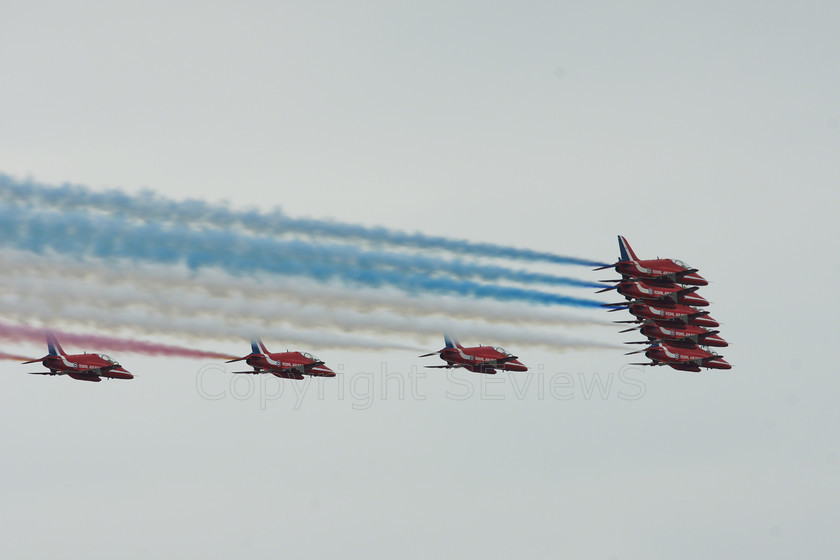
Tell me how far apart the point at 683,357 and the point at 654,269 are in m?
7.43

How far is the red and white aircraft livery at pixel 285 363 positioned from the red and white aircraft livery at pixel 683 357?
20.0 m

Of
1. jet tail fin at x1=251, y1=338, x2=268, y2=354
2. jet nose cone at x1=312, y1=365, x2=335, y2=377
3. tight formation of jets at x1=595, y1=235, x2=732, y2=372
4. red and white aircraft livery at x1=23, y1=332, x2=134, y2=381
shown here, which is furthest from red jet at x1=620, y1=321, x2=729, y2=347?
red and white aircraft livery at x1=23, y1=332, x2=134, y2=381

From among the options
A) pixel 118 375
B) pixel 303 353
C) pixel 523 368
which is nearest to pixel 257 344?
pixel 303 353

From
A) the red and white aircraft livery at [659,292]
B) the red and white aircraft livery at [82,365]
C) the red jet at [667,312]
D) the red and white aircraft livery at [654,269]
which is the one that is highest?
the red and white aircraft livery at [654,269]

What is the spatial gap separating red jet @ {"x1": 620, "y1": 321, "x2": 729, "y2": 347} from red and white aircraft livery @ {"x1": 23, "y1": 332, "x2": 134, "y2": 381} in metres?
31.0

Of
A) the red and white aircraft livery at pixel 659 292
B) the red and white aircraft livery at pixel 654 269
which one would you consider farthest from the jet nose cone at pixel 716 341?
the red and white aircraft livery at pixel 654 269

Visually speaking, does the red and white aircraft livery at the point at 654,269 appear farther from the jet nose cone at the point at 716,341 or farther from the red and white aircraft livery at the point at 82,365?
the red and white aircraft livery at the point at 82,365

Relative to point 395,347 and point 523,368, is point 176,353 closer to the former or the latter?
point 395,347

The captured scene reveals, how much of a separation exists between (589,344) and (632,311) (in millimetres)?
3370

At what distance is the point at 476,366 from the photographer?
83688 mm

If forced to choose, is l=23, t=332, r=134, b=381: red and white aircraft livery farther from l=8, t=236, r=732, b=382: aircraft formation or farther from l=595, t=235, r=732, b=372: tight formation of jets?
l=595, t=235, r=732, b=372: tight formation of jets

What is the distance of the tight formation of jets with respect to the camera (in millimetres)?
80500

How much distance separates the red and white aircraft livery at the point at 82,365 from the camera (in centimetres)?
7606

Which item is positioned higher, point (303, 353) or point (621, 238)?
point (621, 238)
